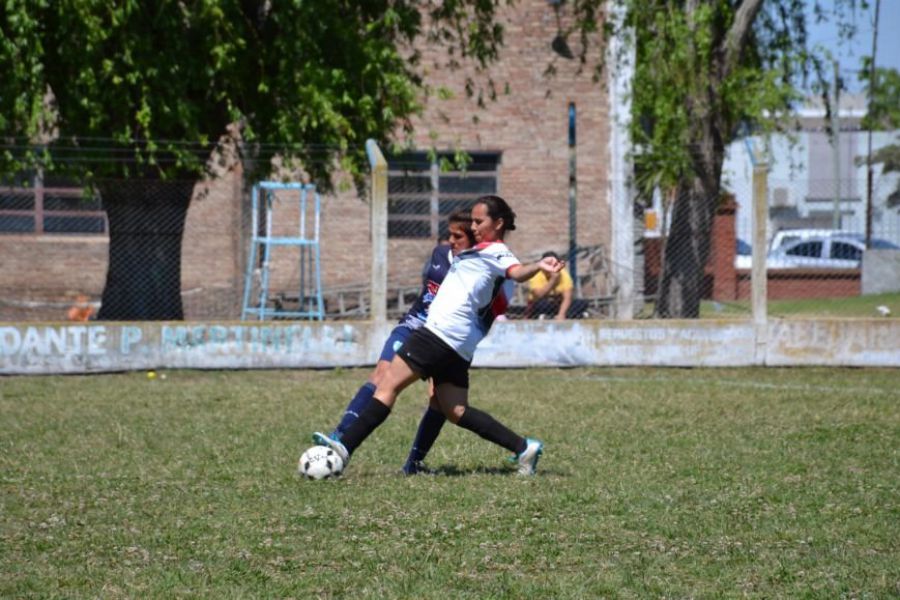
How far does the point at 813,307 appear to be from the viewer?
16.6 metres

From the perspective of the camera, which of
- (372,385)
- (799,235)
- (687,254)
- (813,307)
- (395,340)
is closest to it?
(372,385)

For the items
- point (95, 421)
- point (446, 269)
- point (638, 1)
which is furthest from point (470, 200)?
point (446, 269)

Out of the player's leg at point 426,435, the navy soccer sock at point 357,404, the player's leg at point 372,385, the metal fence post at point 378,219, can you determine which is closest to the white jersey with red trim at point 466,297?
the player's leg at point 426,435

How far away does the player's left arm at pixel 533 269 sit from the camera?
740 centimetres

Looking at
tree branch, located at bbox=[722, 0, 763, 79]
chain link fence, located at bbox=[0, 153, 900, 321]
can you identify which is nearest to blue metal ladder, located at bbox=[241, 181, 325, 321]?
chain link fence, located at bbox=[0, 153, 900, 321]

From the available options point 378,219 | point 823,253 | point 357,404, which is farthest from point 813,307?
point 357,404

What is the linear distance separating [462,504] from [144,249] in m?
9.85

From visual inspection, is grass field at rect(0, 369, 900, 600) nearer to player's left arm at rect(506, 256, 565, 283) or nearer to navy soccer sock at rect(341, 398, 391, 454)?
navy soccer sock at rect(341, 398, 391, 454)

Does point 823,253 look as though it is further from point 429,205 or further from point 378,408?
point 378,408

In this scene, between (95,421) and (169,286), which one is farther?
(169,286)

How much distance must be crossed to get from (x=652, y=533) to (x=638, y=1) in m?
13.6

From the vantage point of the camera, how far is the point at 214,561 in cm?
595

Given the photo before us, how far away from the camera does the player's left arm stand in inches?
291

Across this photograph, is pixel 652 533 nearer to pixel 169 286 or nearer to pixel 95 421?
pixel 95 421
